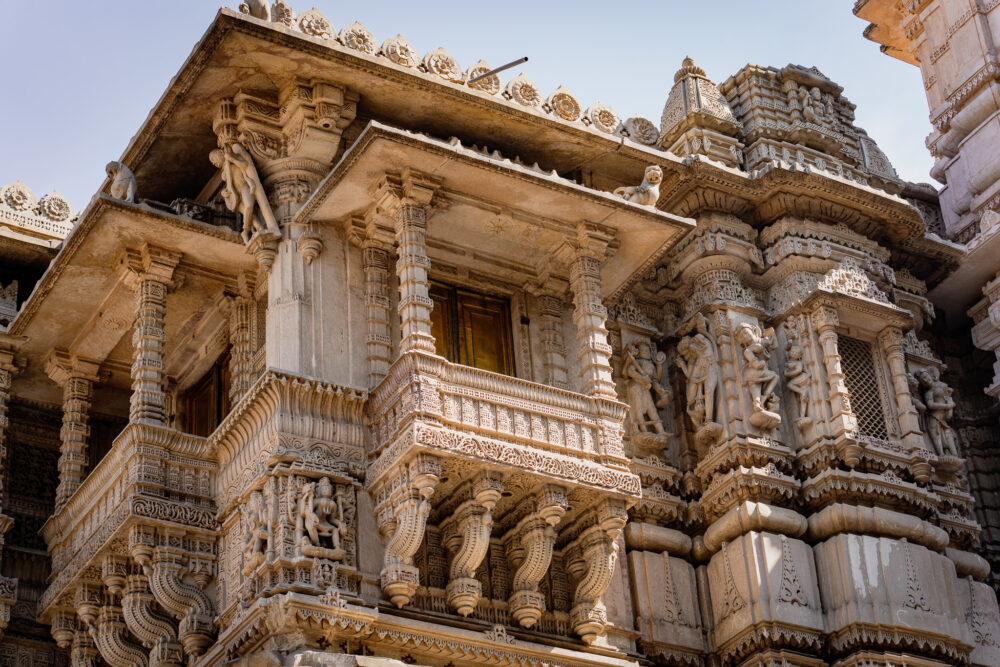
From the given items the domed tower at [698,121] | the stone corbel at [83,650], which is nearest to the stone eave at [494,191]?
the domed tower at [698,121]

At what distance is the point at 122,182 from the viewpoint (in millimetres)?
17922

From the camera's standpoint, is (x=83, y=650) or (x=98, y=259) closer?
(x=83, y=650)

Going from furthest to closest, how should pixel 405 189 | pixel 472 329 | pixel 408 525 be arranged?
pixel 472 329
pixel 405 189
pixel 408 525

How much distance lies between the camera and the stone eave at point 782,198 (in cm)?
2005

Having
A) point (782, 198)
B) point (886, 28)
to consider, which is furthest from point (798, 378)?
point (886, 28)

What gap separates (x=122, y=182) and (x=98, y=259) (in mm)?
938

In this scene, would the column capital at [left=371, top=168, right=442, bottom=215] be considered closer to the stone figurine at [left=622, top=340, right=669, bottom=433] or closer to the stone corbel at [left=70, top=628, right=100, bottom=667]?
the stone figurine at [left=622, top=340, right=669, bottom=433]

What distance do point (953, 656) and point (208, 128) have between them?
916cm

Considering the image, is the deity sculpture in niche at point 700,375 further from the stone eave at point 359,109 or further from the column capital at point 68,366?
the column capital at point 68,366

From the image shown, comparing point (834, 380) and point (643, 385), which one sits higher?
point (643, 385)

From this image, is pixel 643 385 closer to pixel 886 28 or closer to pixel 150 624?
pixel 150 624

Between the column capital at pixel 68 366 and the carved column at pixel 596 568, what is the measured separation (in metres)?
6.09

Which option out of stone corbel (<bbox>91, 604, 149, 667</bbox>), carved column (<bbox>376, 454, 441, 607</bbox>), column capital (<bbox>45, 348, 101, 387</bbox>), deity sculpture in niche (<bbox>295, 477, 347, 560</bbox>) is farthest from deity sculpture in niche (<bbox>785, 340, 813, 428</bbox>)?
column capital (<bbox>45, 348, 101, 387</bbox>)

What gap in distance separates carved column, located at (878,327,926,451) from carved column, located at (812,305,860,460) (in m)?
0.69
